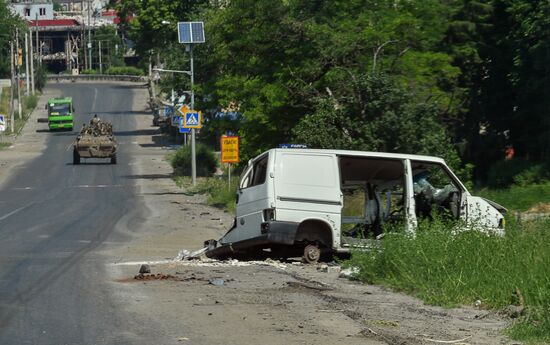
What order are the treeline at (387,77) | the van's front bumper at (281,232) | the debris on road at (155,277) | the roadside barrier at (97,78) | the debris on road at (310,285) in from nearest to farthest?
the debris on road at (310,285)
the debris on road at (155,277)
the van's front bumper at (281,232)
the treeline at (387,77)
the roadside barrier at (97,78)

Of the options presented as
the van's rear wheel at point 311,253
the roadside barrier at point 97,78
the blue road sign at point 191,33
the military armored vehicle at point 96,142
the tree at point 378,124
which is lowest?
the military armored vehicle at point 96,142

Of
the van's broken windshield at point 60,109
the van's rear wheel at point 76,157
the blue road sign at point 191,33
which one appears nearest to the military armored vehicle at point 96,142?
the van's rear wheel at point 76,157

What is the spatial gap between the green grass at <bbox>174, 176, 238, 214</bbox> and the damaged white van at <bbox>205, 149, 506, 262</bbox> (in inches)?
667

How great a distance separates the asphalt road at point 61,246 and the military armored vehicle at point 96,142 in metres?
0.99

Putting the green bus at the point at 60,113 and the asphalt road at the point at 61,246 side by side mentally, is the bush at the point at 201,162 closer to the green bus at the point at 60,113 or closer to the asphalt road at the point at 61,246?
the asphalt road at the point at 61,246

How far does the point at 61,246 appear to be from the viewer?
24266mm

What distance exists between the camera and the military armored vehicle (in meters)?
67.1

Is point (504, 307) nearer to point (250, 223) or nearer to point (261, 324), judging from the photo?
point (261, 324)

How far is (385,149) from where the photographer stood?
30.6 meters

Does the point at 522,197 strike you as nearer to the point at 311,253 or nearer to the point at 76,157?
the point at 311,253

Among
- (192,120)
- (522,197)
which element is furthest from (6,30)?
(522,197)

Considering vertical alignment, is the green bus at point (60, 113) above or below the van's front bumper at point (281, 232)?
below

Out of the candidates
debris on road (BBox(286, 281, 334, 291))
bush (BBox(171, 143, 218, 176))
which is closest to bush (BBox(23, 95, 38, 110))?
bush (BBox(171, 143, 218, 176))

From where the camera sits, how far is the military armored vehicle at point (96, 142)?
6706 centimetres
